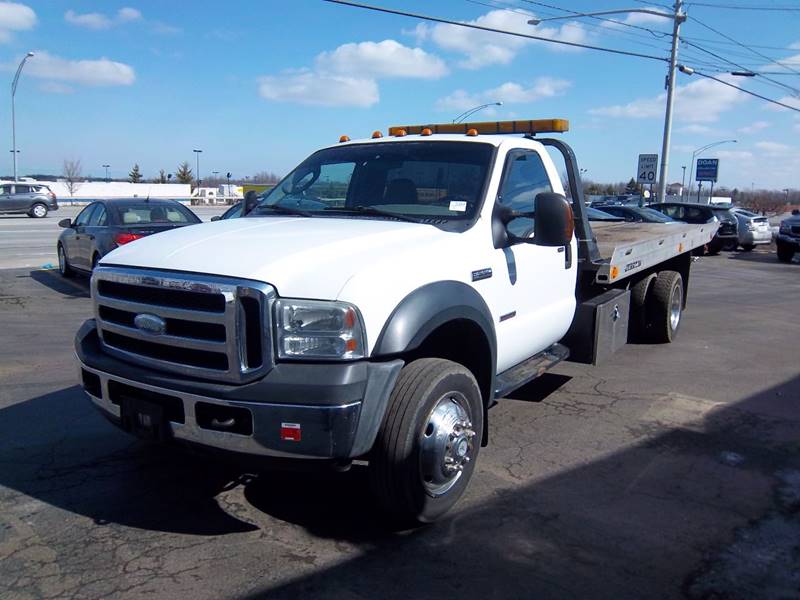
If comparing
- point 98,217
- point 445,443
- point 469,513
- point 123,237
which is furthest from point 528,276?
point 98,217

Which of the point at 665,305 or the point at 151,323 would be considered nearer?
the point at 151,323

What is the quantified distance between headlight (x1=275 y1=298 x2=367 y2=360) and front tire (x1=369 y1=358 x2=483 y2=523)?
479mm

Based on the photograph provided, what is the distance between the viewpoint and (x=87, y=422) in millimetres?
5457

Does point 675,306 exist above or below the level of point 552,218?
below

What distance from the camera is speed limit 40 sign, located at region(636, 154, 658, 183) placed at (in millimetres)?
25125

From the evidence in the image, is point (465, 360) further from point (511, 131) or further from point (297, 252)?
point (511, 131)

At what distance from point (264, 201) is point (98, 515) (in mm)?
2432

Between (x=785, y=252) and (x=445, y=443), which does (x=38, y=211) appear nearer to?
(x=785, y=252)

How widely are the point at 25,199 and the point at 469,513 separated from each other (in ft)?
125

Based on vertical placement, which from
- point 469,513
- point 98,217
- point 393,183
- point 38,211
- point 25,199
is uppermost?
point 393,183

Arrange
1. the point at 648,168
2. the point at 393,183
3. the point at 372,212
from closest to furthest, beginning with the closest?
1. the point at 372,212
2. the point at 393,183
3. the point at 648,168

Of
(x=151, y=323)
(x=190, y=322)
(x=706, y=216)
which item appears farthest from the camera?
(x=706, y=216)

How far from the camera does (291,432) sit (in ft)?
10.4

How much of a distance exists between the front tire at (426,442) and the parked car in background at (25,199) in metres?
38.0
